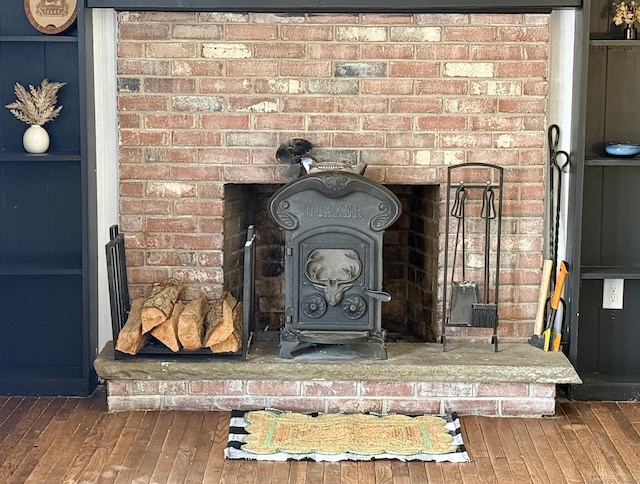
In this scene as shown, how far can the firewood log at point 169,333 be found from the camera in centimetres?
364

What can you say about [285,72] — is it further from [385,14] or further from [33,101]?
[33,101]

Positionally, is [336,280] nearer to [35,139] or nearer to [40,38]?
[35,139]

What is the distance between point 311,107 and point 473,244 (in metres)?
0.88

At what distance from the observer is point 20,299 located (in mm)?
4145

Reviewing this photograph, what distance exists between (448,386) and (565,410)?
502 mm

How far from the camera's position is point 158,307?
3609 millimetres

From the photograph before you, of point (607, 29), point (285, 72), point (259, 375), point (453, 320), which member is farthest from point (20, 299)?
point (607, 29)

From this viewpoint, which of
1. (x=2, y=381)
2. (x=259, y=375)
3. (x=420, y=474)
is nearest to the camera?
(x=420, y=474)

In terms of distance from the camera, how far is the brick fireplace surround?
386 centimetres

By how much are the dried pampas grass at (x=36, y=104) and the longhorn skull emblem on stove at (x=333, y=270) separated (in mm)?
1240

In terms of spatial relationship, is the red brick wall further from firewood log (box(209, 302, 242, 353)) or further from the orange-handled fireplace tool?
firewood log (box(209, 302, 242, 353))

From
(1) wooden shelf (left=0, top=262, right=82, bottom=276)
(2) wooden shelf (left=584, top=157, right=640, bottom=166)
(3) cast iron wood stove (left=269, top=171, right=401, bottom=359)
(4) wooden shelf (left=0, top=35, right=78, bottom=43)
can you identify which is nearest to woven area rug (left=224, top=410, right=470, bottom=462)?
(3) cast iron wood stove (left=269, top=171, right=401, bottom=359)

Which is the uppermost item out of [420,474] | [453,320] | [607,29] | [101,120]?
[607,29]

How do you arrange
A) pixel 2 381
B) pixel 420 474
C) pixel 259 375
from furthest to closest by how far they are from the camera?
pixel 2 381, pixel 259 375, pixel 420 474
